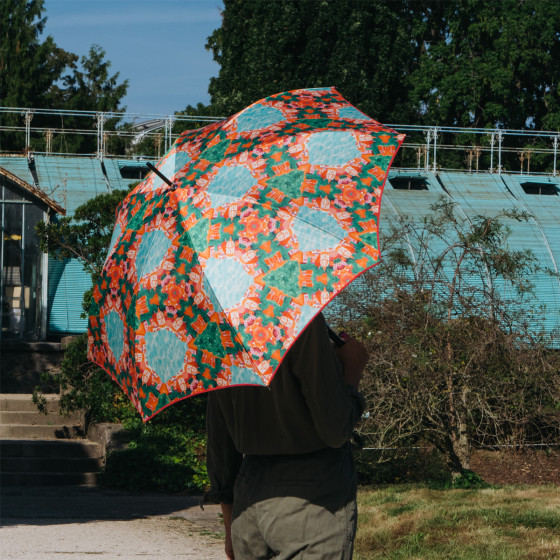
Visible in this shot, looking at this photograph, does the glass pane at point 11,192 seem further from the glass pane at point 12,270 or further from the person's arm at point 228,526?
the person's arm at point 228,526

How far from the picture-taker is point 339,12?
32469 millimetres

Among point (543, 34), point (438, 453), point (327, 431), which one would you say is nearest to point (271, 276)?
point (327, 431)

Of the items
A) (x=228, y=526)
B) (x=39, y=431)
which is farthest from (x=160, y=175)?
(x=39, y=431)

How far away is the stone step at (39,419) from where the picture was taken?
41.4 ft

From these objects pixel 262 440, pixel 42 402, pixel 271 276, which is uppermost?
pixel 271 276

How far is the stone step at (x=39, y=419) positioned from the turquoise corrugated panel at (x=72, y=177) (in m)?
5.87

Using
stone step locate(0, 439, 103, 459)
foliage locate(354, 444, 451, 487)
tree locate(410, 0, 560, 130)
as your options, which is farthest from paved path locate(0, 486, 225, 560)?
tree locate(410, 0, 560, 130)

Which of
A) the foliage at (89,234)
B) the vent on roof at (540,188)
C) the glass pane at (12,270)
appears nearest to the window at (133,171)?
the glass pane at (12,270)

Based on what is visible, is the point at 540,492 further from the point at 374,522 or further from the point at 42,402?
the point at 42,402

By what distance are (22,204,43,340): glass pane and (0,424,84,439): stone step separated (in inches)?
152

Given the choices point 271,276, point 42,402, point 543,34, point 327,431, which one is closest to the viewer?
point 327,431

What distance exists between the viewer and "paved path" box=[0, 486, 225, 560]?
269 inches

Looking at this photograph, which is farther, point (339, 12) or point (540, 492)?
point (339, 12)

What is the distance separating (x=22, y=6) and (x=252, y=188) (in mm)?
32865
